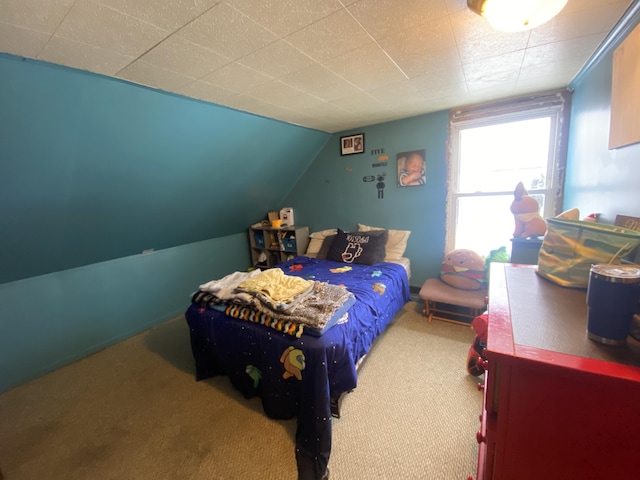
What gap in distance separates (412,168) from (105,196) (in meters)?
2.87

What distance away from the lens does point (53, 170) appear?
5.41 ft

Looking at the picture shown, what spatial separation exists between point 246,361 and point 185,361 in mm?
930

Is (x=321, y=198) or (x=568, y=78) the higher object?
(x=568, y=78)

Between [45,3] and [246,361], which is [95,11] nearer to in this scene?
[45,3]

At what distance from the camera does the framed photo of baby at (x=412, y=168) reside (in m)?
2.86

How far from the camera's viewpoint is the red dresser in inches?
22.8

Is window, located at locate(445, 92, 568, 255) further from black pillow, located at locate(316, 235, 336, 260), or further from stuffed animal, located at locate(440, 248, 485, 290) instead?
black pillow, located at locate(316, 235, 336, 260)

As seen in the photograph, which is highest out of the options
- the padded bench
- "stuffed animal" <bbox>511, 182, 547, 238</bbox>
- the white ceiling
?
the white ceiling

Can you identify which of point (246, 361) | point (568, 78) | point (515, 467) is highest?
point (568, 78)

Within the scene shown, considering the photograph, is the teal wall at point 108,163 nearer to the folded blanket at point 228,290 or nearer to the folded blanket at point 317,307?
the folded blanket at point 228,290

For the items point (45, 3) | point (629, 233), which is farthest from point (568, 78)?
point (45, 3)

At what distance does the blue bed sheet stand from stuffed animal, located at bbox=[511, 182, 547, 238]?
1061 mm

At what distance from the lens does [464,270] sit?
2.67 meters

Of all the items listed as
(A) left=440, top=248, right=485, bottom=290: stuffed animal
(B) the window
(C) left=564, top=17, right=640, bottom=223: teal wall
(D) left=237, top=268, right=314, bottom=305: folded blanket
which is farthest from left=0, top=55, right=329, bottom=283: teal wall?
(C) left=564, top=17, right=640, bottom=223: teal wall
